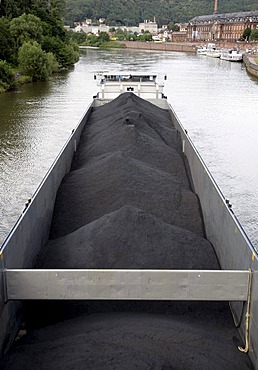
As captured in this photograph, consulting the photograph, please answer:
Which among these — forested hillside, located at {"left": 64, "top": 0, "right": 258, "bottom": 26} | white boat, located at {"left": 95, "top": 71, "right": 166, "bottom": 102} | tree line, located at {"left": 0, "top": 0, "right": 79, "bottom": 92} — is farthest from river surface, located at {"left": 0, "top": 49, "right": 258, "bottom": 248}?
forested hillside, located at {"left": 64, "top": 0, "right": 258, "bottom": 26}

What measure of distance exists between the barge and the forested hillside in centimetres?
11979

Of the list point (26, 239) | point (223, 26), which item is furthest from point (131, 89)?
point (223, 26)

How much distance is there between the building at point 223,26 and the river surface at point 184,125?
56401mm

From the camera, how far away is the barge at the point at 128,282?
2898 mm

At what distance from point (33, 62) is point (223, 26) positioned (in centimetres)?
6615

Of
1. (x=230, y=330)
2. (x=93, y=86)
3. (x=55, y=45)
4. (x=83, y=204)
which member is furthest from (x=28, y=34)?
(x=230, y=330)

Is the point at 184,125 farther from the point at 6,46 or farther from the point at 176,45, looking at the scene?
the point at 176,45

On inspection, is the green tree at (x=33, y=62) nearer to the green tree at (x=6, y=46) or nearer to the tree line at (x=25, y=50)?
the tree line at (x=25, y=50)

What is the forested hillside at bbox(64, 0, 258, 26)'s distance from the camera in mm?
119812

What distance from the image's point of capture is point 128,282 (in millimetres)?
3189

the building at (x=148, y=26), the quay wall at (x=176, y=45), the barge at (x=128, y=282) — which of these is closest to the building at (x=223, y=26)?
the quay wall at (x=176, y=45)

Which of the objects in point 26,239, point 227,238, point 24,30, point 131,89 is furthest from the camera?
point 24,30

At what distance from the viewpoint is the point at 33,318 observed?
3635mm

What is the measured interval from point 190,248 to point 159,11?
13385cm
